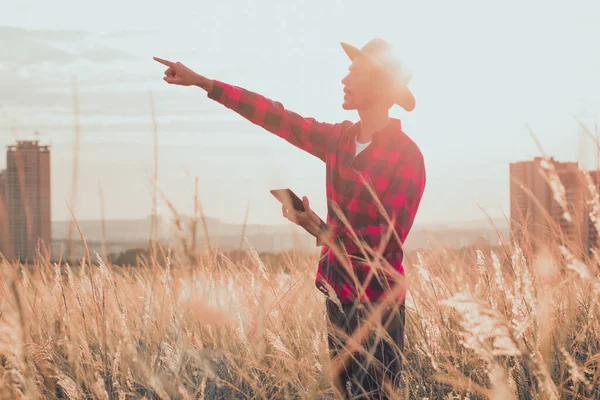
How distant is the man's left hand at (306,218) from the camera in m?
2.19

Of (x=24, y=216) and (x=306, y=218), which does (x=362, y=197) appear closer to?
(x=306, y=218)

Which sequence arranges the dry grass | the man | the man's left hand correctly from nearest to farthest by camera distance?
the man's left hand < the dry grass < the man

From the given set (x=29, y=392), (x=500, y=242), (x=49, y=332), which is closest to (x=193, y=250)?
(x=29, y=392)

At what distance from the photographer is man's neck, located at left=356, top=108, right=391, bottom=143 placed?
280 centimetres

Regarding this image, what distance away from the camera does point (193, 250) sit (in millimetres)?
1781

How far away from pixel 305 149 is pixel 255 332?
3.18ft

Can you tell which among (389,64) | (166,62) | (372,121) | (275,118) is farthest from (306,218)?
(166,62)

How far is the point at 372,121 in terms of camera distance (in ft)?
9.22

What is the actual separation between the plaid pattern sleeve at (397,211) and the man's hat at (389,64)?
1.23 feet

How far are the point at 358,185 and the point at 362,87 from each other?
1.57 ft

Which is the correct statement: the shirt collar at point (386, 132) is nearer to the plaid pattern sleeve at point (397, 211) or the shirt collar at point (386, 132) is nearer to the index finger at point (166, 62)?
the plaid pattern sleeve at point (397, 211)

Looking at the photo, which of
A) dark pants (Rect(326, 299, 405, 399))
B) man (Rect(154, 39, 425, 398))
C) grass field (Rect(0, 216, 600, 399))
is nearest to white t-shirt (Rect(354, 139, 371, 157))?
man (Rect(154, 39, 425, 398))

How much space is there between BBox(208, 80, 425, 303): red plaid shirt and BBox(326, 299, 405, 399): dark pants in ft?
0.29

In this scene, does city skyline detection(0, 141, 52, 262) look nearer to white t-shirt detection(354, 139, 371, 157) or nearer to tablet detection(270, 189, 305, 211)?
tablet detection(270, 189, 305, 211)
